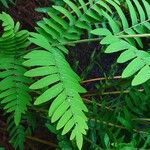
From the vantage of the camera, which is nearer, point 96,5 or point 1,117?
point 96,5

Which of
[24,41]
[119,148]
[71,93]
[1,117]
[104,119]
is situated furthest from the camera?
[1,117]

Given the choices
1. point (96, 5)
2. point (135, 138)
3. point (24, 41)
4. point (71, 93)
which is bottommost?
point (135, 138)

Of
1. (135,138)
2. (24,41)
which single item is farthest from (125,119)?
(24,41)

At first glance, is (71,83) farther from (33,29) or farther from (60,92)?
(33,29)

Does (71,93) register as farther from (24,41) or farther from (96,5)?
(96,5)

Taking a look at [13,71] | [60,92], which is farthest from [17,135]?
[60,92]

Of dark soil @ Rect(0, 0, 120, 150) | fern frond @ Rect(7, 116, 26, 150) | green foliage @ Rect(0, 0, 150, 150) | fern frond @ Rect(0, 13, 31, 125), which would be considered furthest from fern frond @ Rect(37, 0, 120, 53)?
fern frond @ Rect(7, 116, 26, 150)
